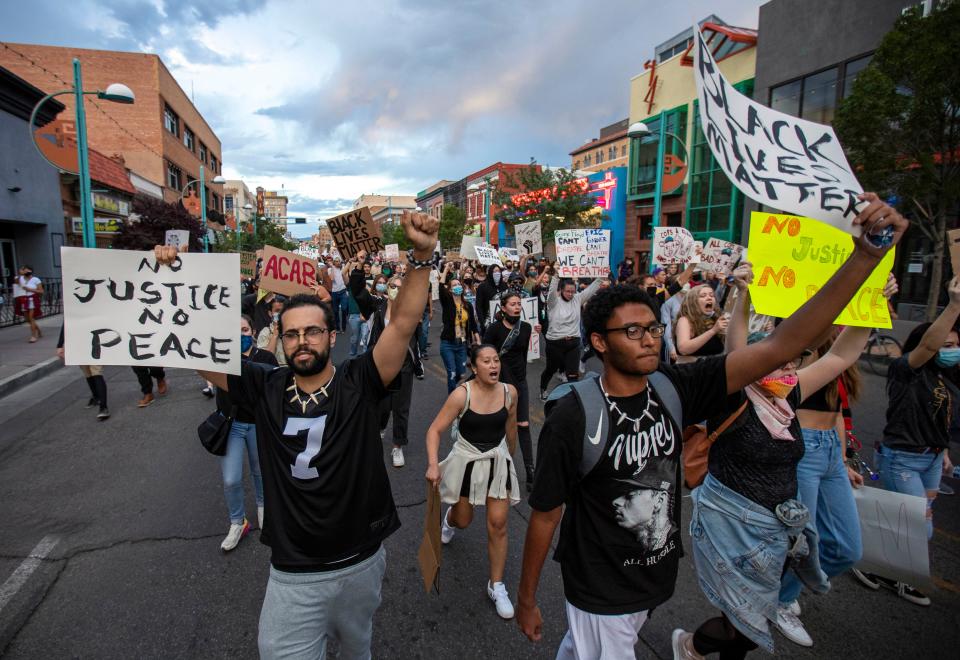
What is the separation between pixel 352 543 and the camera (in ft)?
6.95

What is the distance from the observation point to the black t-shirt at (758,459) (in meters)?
2.45

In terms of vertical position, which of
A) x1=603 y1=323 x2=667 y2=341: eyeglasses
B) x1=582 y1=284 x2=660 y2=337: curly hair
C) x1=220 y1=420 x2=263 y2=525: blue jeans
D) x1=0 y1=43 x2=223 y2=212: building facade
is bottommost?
x1=220 y1=420 x2=263 y2=525: blue jeans

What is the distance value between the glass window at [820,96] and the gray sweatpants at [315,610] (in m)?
21.4

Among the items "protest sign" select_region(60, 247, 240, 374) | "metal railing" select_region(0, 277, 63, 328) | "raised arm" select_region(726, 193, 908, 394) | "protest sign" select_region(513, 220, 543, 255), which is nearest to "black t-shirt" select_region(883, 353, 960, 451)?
"raised arm" select_region(726, 193, 908, 394)

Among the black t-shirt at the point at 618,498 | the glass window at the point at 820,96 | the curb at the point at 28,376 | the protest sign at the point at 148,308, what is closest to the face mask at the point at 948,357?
the black t-shirt at the point at 618,498

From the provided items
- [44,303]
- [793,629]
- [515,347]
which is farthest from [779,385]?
[44,303]

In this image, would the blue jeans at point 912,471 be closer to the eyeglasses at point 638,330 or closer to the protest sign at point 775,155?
the protest sign at point 775,155

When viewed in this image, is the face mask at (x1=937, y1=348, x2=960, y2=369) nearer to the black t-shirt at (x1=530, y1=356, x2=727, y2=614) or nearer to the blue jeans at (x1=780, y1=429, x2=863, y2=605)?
the blue jeans at (x1=780, y1=429, x2=863, y2=605)

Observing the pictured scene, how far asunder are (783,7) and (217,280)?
23833mm

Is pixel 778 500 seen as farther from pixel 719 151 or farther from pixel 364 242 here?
pixel 364 242

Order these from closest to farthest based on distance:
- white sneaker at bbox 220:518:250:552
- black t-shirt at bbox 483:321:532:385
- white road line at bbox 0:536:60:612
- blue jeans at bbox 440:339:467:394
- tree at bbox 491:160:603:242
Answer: white road line at bbox 0:536:60:612
white sneaker at bbox 220:518:250:552
black t-shirt at bbox 483:321:532:385
blue jeans at bbox 440:339:467:394
tree at bbox 491:160:603:242

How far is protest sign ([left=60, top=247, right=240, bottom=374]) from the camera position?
2467 millimetres

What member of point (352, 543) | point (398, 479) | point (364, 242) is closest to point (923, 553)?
point (352, 543)

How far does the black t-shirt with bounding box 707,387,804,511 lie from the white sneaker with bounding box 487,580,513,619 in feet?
5.04
